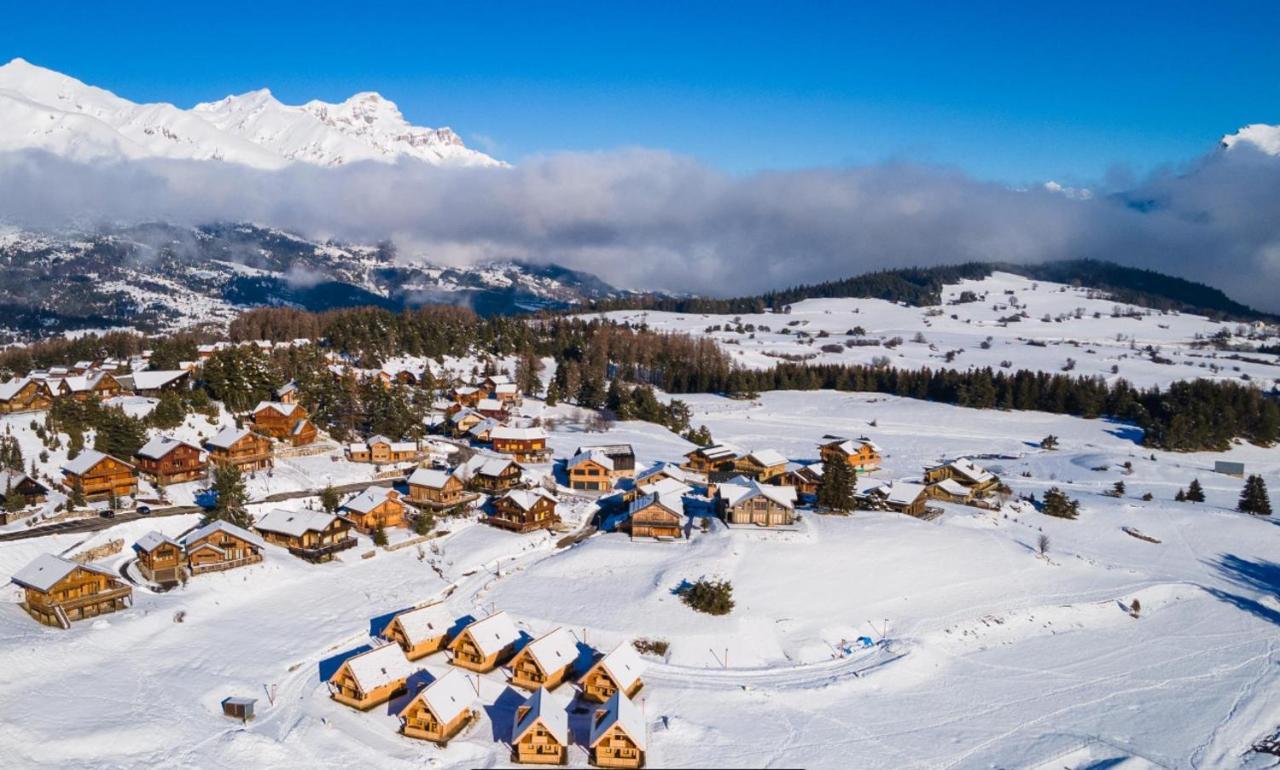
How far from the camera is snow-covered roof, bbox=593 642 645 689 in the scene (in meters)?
37.1

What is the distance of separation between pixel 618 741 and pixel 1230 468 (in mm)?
96311

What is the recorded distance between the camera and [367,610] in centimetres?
4506

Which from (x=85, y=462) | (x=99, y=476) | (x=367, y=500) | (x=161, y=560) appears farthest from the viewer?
(x=367, y=500)

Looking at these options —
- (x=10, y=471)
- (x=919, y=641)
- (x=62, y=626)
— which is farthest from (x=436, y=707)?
(x=10, y=471)

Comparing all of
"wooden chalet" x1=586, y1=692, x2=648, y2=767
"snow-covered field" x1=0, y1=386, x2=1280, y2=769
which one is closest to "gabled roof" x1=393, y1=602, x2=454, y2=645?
"snow-covered field" x1=0, y1=386, x2=1280, y2=769

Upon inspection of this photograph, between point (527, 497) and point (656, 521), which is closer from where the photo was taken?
point (656, 521)

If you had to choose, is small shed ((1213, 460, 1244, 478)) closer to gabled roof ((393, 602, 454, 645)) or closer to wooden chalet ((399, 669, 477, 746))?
gabled roof ((393, 602, 454, 645))

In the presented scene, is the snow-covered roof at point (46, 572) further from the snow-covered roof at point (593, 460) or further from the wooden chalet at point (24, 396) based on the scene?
the wooden chalet at point (24, 396)

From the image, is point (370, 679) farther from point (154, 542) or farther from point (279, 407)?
point (279, 407)

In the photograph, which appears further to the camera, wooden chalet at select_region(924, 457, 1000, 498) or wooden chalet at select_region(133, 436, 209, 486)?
wooden chalet at select_region(924, 457, 1000, 498)

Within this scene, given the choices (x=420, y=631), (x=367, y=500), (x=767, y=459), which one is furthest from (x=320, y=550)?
(x=767, y=459)

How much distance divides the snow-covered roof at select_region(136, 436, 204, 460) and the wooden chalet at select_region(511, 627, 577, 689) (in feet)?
133

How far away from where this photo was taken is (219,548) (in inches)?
1922

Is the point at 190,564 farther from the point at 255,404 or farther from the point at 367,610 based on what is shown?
the point at 255,404
